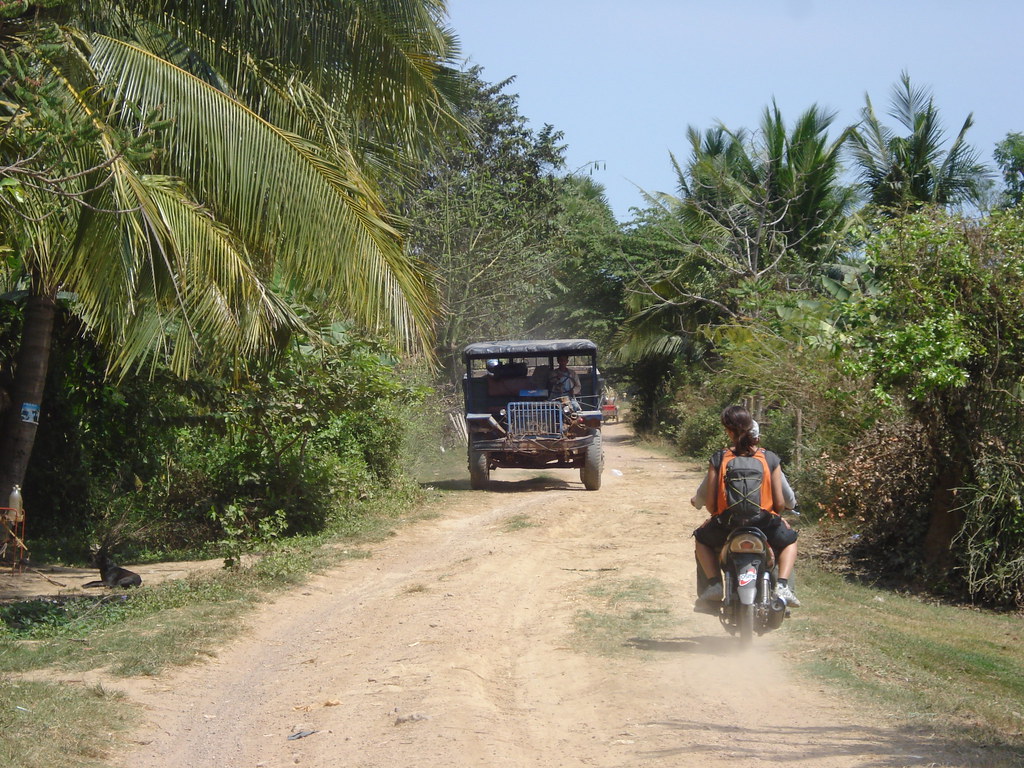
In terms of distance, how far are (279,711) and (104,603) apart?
3.17 m

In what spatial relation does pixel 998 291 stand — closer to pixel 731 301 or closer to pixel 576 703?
pixel 576 703

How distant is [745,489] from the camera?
6.29m

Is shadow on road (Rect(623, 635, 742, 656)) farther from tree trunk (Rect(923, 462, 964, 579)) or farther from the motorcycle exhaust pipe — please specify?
A: tree trunk (Rect(923, 462, 964, 579))

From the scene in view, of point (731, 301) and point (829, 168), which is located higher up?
point (829, 168)

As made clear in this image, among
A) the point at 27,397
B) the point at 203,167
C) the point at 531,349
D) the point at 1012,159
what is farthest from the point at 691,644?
the point at 1012,159

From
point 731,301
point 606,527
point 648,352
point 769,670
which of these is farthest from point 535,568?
point 648,352

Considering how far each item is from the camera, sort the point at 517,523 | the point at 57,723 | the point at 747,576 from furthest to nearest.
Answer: the point at 517,523 → the point at 747,576 → the point at 57,723

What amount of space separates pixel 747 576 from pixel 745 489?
0.52 metres

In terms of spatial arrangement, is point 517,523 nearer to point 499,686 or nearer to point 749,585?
point 749,585

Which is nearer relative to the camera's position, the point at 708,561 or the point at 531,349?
the point at 708,561

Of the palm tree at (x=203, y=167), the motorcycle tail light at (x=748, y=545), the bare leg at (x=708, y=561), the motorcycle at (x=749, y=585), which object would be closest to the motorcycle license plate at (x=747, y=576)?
the motorcycle at (x=749, y=585)

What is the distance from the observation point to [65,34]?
7105 mm

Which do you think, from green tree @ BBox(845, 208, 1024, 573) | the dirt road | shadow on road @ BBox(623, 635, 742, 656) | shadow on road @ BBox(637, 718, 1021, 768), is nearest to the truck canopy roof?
the dirt road

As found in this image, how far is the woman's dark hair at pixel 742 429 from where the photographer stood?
250 inches
